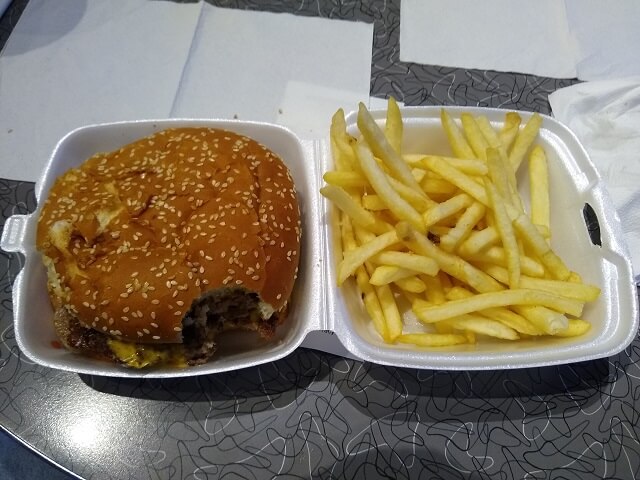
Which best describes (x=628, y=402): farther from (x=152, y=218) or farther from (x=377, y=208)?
(x=152, y=218)

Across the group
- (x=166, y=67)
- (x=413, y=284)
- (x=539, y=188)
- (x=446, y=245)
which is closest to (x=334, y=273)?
(x=413, y=284)

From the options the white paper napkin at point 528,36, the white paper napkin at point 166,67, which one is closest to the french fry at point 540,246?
the white paper napkin at point 166,67

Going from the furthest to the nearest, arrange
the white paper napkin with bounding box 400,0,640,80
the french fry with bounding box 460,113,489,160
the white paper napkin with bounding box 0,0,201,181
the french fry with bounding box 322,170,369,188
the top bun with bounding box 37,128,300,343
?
the white paper napkin with bounding box 400,0,640,80 < the white paper napkin with bounding box 0,0,201,181 < the french fry with bounding box 460,113,489,160 < the french fry with bounding box 322,170,369,188 < the top bun with bounding box 37,128,300,343

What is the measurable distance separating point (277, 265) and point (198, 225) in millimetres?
272

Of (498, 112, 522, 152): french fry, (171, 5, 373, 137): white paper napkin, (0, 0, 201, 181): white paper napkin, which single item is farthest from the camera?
(171, 5, 373, 137): white paper napkin

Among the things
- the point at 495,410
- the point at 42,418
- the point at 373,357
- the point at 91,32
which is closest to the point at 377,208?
the point at 373,357

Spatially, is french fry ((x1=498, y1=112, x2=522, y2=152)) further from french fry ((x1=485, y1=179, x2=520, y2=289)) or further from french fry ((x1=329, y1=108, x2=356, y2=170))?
french fry ((x1=329, y1=108, x2=356, y2=170))

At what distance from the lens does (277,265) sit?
4.92 ft

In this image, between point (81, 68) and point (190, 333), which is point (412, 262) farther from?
point (81, 68)

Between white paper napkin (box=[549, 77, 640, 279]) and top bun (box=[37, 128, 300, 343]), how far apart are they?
4.59 ft

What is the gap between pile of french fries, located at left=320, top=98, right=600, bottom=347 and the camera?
1482 mm

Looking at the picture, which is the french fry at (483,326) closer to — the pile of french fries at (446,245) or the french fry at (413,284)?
the pile of french fries at (446,245)

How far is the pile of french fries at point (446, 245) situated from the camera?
1.48m

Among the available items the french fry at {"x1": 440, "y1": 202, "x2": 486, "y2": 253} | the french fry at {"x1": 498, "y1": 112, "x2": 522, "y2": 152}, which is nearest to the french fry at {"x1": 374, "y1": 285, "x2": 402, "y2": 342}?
the french fry at {"x1": 440, "y1": 202, "x2": 486, "y2": 253}
